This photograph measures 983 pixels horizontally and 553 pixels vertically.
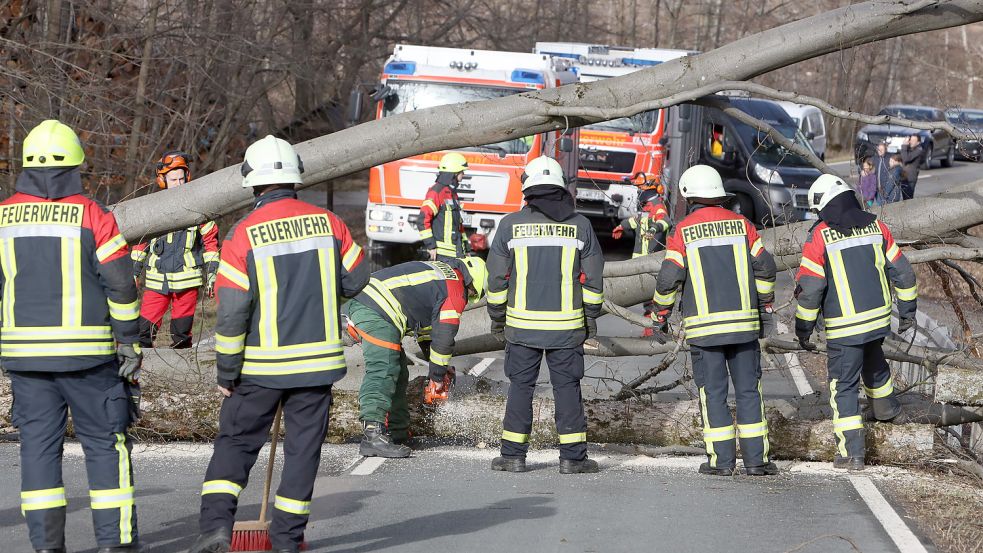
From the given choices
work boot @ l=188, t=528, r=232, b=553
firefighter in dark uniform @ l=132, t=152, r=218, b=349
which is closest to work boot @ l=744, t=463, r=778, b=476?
work boot @ l=188, t=528, r=232, b=553

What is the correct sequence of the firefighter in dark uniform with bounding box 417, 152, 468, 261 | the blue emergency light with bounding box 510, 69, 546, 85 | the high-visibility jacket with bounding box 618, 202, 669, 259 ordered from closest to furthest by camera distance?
the firefighter in dark uniform with bounding box 417, 152, 468, 261, the high-visibility jacket with bounding box 618, 202, 669, 259, the blue emergency light with bounding box 510, 69, 546, 85

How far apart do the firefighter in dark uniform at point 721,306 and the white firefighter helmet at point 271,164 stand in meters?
2.60

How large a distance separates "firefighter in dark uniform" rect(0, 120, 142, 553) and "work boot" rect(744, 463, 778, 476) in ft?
11.3

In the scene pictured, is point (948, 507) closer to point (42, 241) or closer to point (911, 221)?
point (911, 221)

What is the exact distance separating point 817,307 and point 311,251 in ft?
11.0

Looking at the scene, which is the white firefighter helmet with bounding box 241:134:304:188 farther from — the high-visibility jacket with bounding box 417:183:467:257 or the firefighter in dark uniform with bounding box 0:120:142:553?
the high-visibility jacket with bounding box 417:183:467:257

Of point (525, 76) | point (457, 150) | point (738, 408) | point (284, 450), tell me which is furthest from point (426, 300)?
point (525, 76)

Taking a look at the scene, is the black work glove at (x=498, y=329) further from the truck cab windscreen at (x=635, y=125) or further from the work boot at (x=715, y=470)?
the truck cab windscreen at (x=635, y=125)

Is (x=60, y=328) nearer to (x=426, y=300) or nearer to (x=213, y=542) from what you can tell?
(x=213, y=542)

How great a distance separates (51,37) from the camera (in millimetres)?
13031

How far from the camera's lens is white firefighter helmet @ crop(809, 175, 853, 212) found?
6797 millimetres

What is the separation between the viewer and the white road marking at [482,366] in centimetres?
1057

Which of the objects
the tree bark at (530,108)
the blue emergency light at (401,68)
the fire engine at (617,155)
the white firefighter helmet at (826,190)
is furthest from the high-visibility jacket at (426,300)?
the fire engine at (617,155)

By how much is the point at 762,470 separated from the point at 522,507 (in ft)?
5.11
